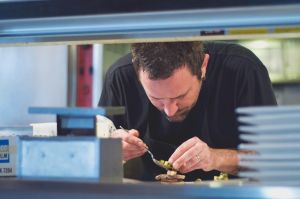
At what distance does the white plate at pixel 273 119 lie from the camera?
0.72 metres

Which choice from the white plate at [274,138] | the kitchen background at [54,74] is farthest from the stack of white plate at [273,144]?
the kitchen background at [54,74]

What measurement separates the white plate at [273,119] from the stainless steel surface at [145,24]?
0.17 m

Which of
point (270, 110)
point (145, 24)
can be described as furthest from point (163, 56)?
point (270, 110)

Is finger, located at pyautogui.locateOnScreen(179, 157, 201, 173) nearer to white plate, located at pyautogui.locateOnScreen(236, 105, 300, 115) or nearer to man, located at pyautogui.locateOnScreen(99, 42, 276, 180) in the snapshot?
man, located at pyautogui.locateOnScreen(99, 42, 276, 180)

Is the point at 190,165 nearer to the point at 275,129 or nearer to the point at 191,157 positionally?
the point at 191,157

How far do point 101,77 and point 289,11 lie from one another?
2798 millimetres

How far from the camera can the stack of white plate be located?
27.9 inches

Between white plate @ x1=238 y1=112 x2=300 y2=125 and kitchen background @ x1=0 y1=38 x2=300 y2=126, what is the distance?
1103 millimetres

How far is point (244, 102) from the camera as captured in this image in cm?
194

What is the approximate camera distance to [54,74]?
2889mm

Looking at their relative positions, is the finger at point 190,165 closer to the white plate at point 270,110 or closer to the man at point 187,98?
the man at point 187,98

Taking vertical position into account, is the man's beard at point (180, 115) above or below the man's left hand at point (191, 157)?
above

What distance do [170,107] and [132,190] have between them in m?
1.17

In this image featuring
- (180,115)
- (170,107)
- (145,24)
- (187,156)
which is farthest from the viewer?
(180,115)
